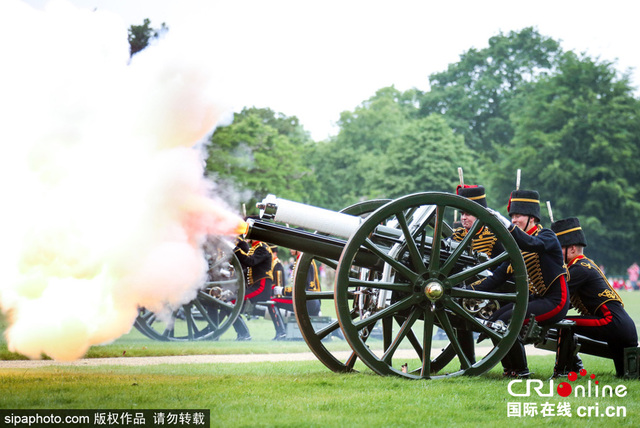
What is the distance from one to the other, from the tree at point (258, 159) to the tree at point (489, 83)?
11.4m

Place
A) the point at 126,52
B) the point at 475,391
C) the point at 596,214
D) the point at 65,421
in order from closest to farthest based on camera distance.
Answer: the point at 65,421 < the point at 475,391 < the point at 126,52 < the point at 596,214

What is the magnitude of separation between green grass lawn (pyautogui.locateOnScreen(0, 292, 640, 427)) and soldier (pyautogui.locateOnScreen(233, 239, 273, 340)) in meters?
5.18

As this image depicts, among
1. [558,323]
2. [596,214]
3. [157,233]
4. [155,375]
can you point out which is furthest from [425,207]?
[596,214]

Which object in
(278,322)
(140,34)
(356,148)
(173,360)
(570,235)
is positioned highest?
(140,34)

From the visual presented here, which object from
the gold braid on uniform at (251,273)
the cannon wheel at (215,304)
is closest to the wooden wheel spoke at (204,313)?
the cannon wheel at (215,304)

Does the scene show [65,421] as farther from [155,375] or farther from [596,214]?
[596,214]

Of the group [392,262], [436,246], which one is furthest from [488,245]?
[392,262]

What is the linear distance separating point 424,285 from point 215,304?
7.06 metres

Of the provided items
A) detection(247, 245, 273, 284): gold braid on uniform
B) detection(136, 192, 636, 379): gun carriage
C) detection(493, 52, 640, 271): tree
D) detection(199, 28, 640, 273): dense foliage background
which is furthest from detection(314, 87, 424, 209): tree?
detection(136, 192, 636, 379): gun carriage

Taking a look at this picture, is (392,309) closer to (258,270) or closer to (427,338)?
(427,338)

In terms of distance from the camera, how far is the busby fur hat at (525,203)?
27.9ft

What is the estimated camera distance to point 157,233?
783 cm

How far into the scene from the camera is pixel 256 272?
1447cm

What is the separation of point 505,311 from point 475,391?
1.05 meters
